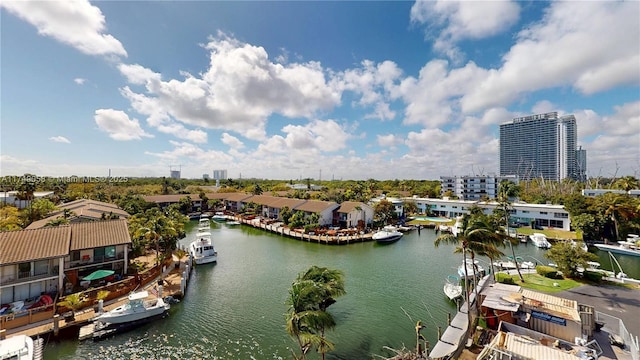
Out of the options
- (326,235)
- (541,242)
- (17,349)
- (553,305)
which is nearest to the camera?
(17,349)

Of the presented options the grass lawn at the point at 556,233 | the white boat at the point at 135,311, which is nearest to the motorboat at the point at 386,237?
the grass lawn at the point at 556,233

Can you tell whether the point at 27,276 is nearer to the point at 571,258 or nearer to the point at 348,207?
the point at 571,258

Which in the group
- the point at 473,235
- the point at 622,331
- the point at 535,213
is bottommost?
the point at 622,331

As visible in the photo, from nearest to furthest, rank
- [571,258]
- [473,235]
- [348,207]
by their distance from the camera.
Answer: [473,235] < [571,258] < [348,207]

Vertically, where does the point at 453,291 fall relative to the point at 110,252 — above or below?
below

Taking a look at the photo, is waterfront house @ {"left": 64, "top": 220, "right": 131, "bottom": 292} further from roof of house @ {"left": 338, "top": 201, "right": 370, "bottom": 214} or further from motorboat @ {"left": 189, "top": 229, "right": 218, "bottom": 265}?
roof of house @ {"left": 338, "top": 201, "right": 370, "bottom": 214}

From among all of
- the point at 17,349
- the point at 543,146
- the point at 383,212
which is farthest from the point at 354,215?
the point at 543,146

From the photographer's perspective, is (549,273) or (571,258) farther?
(549,273)
